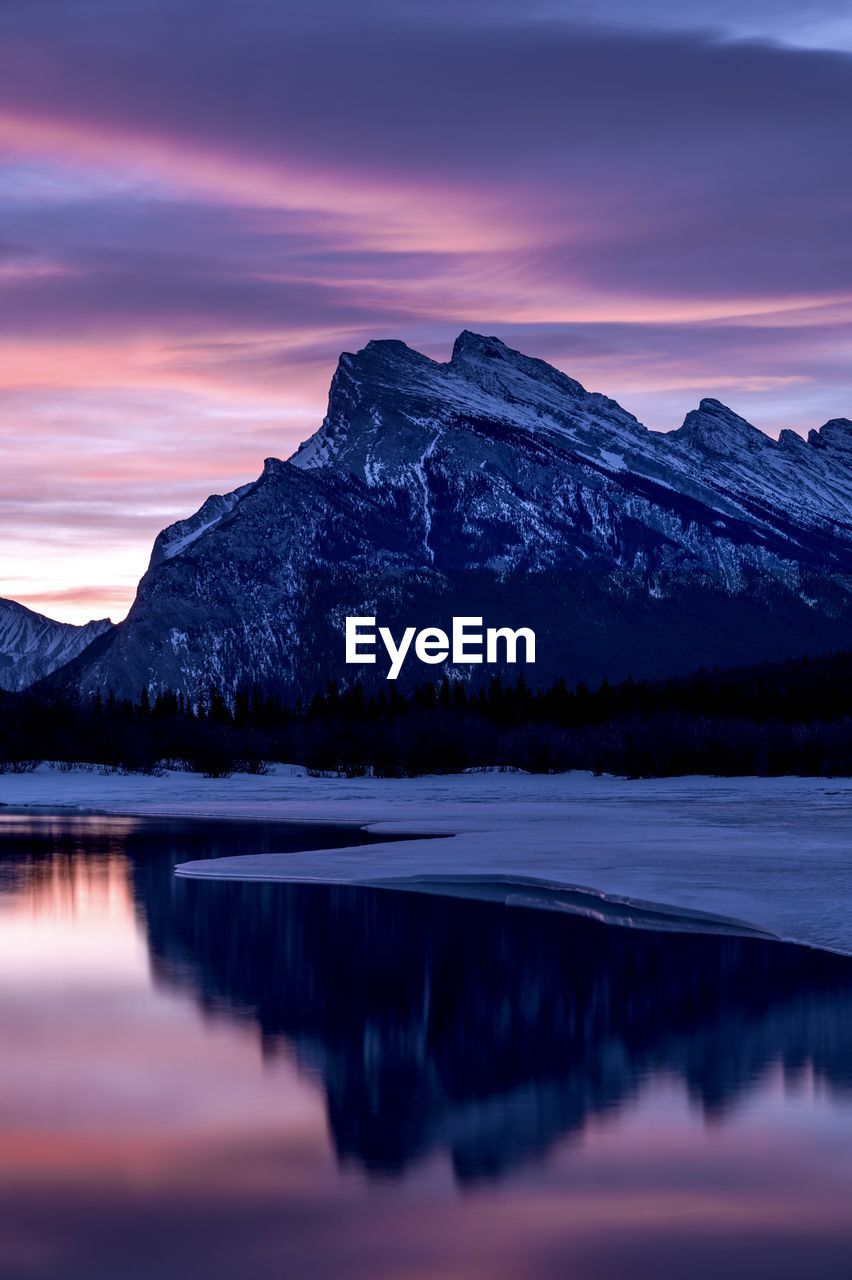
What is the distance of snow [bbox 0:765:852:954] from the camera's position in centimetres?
3177

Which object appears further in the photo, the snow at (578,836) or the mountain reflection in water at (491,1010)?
the snow at (578,836)

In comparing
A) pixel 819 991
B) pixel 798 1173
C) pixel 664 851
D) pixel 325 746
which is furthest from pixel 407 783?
pixel 798 1173

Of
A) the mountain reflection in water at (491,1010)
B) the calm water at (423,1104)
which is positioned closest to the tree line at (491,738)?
the mountain reflection in water at (491,1010)

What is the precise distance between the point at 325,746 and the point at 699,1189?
371 feet

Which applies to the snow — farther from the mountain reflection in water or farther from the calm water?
the calm water

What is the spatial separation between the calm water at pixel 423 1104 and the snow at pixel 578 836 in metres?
3.90

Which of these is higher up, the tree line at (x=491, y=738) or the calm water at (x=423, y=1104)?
the tree line at (x=491, y=738)

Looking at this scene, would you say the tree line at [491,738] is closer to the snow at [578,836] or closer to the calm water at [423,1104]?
the snow at [578,836]

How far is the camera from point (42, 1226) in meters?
12.8

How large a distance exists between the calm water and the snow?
3904 mm

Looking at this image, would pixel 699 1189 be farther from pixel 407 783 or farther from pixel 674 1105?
pixel 407 783

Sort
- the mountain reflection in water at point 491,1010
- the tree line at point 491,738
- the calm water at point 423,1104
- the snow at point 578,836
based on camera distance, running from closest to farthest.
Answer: the calm water at point 423,1104 < the mountain reflection in water at point 491,1010 < the snow at point 578,836 < the tree line at point 491,738

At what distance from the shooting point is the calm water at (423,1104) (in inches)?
485

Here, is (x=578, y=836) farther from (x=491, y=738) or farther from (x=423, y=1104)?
(x=491, y=738)
